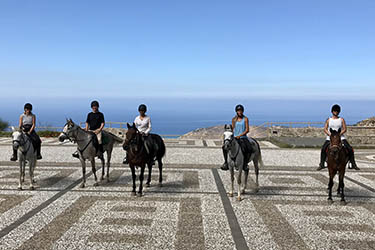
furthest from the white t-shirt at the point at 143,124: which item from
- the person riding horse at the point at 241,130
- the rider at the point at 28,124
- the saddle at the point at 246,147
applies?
the rider at the point at 28,124

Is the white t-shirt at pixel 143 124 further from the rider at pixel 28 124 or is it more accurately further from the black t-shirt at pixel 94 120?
the rider at pixel 28 124

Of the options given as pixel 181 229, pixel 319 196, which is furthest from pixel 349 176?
pixel 181 229

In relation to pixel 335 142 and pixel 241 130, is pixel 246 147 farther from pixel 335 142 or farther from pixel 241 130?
pixel 335 142

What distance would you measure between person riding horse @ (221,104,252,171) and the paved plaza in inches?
52.5

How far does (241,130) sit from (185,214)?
3089 millimetres

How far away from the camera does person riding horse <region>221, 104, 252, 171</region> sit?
30.4 feet

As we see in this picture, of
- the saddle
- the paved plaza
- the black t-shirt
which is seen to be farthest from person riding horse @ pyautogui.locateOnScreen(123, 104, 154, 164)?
the saddle

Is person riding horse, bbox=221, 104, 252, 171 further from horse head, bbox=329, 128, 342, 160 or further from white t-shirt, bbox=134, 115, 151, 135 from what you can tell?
white t-shirt, bbox=134, 115, 151, 135

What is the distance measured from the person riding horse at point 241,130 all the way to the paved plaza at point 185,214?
52.5 inches

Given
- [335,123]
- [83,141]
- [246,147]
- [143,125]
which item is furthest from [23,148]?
[335,123]

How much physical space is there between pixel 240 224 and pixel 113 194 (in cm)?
428

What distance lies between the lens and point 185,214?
7797 millimetres

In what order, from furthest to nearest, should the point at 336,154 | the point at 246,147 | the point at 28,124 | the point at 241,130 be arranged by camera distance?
the point at 28,124 < the point at 246,147 < the point at 241,130 < the point at 336,154

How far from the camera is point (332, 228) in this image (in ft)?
23.0
